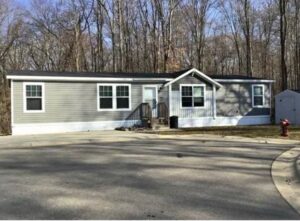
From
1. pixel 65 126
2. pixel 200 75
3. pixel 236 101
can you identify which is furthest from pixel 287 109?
pixel 65 126

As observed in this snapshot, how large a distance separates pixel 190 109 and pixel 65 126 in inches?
330

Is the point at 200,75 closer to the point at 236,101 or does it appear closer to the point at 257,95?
the point at 236,101

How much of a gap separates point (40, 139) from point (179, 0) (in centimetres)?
3010

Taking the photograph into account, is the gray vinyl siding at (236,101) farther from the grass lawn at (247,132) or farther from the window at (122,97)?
the window at (122,97)

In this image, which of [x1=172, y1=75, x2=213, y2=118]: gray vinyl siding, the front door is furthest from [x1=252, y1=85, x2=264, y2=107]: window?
the front door

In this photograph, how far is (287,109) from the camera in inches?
1368

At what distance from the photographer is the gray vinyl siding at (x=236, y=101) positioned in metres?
32.8

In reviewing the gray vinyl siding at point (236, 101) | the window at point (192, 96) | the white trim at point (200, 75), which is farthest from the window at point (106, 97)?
the gray vinyl siding at point (236, 101)

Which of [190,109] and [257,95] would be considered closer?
[190,109]

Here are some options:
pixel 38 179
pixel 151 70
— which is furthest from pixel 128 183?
pixel 151 70

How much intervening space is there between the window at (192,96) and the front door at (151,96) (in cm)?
196

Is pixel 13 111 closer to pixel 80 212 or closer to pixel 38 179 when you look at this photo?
pixel 38 179

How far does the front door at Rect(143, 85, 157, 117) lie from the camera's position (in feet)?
97.8

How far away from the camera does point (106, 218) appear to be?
23.0 feet
